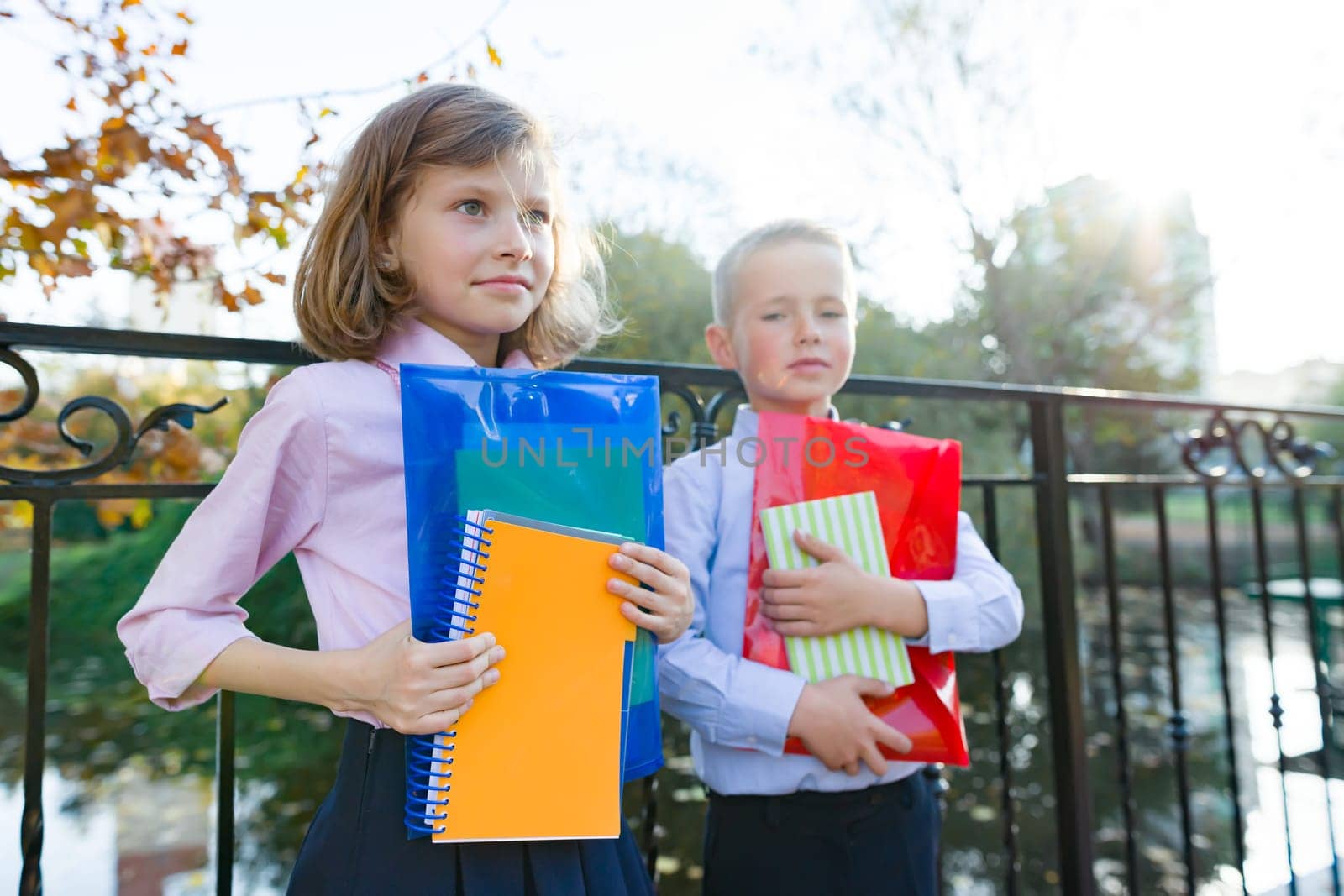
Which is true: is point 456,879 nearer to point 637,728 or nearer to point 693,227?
point 637,728

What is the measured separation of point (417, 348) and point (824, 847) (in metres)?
0.89

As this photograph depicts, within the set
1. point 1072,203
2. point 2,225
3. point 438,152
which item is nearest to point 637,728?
point 438,152

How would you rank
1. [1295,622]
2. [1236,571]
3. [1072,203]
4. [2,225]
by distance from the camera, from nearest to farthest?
1. [2,225]
2. [1072,203]
3. [1295,622]
4. [1236,571]

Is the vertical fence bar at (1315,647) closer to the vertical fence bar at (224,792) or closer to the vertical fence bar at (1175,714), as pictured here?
the vertical fence bar at (1175,714)

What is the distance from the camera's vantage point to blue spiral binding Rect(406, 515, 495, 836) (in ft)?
2.64

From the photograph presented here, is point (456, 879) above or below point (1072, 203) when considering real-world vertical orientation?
below

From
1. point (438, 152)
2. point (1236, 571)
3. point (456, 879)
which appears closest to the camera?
point (456, 879)

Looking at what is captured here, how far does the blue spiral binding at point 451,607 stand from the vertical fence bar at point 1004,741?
122cm

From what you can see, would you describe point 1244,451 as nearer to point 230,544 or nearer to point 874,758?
point 874,758

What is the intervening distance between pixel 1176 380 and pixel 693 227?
4.70 m

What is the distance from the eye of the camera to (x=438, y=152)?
1006 mm

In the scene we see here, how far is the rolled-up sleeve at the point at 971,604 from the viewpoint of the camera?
3.95 ft

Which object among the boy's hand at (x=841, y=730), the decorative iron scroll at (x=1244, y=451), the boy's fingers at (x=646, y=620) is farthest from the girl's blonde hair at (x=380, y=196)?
the decorative iron scroll at (x=1244, y=451)

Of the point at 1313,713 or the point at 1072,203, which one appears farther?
the point at 1072,203
